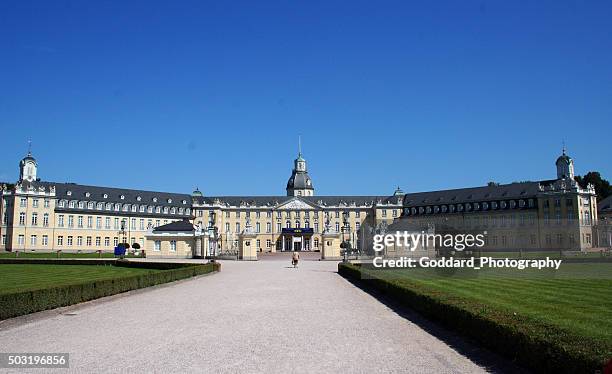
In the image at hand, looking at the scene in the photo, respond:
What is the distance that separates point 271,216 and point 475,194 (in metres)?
37.6

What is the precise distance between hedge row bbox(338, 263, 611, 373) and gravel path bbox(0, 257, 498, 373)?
544mm

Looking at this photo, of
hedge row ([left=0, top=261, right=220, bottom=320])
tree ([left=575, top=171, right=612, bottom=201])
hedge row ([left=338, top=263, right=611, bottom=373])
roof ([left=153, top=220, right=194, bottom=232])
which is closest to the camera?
hedge row ([left=338, top=263, right=611, bottom=373])

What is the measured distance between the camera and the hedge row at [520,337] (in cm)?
624

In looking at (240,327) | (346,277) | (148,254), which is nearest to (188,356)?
(240,327)

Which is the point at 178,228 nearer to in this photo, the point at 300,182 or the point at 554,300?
the point at 554,300

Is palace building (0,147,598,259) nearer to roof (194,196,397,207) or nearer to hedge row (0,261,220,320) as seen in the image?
roof (194,196,397,207)

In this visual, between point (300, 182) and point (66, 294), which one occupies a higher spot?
point (300, 182)

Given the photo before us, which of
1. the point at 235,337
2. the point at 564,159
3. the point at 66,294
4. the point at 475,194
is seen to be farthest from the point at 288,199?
the point at 235,337

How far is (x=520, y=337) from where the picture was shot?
769 centimetres

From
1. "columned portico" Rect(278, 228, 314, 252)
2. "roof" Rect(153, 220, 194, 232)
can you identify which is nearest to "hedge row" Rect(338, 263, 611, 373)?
"roof" Rect(153, 220, 194, 232)

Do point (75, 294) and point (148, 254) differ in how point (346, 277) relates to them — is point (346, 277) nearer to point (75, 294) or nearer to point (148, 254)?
point (75, 294)

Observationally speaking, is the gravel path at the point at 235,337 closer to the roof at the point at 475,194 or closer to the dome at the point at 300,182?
the roof at the point at 475,194

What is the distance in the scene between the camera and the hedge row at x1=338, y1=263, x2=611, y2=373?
6.24 meters

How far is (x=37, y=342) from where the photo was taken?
10.3 metres
